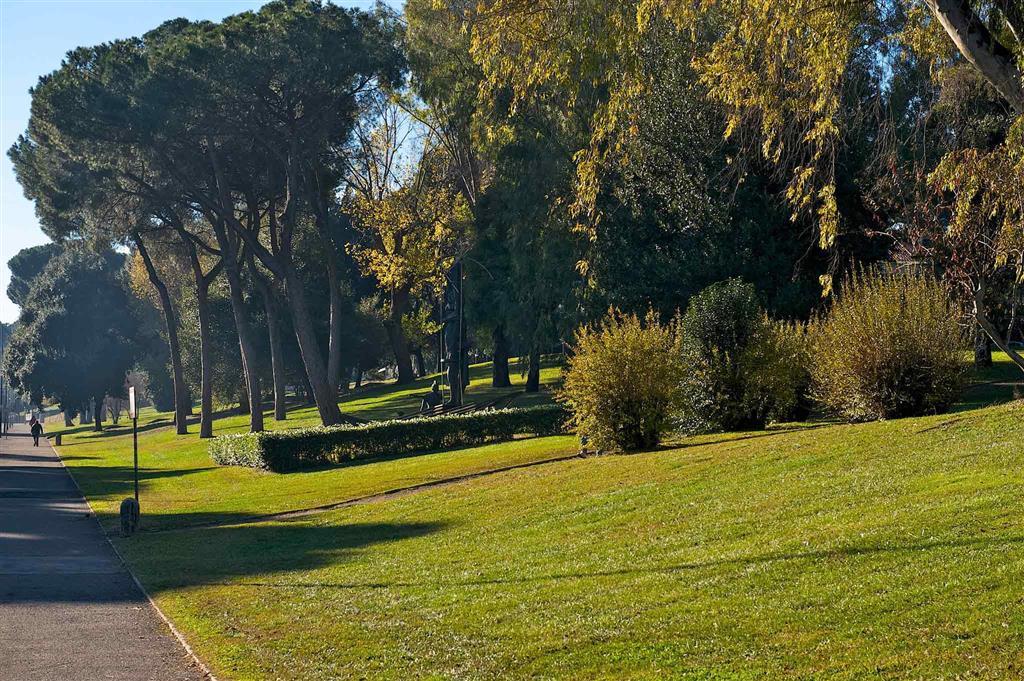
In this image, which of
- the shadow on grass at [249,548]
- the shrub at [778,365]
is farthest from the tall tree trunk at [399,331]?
the shadow on grass at [249,548]

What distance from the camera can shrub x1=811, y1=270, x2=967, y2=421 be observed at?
21703mm

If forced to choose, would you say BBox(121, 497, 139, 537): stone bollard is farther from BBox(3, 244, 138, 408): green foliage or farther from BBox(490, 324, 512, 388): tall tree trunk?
BBox(3, 244, 138, 408): green foliage

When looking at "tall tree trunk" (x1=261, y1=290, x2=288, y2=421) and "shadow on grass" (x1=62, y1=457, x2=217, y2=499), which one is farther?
"tall tree trunk" (x1=261, y1=290, x2=288, y2=421)

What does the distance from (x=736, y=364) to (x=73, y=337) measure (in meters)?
Result: 78.0

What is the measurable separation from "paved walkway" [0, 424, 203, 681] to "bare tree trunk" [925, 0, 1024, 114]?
9066 millimetres

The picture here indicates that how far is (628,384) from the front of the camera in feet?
81.1

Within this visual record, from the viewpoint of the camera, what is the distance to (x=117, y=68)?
149ft

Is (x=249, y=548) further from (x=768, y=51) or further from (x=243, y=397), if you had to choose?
(x=243, y=397)

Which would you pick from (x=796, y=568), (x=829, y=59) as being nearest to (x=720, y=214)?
(x=829, y=59)

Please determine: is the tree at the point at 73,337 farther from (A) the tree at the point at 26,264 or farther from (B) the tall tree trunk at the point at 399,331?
(A) the tree at the point at 26,264

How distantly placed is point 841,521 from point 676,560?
1886 millimetres

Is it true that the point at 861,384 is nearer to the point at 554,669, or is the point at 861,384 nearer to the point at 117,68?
the point at 554,669

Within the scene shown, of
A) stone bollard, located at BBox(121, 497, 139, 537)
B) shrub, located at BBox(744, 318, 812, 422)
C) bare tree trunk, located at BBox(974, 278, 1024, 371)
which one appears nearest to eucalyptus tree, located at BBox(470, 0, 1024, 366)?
bare tree trunk, located at BBox(974, 278, 1024, 371)

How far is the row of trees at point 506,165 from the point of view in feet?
50.4
